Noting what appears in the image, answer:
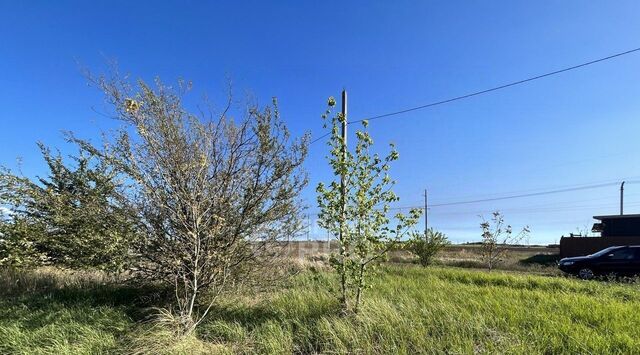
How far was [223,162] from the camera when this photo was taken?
795 cm

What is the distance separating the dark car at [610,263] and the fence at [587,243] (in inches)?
433

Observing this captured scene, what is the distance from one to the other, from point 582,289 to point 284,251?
21.9ft

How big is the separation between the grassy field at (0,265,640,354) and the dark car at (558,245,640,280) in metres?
9.61

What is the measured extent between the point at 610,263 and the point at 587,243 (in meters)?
11.6

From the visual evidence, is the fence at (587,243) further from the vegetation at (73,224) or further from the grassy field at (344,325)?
the vegetation at (73,224)

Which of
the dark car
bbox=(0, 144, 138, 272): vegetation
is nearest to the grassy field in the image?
bbox=(0, 144, 138, 272): vegetation

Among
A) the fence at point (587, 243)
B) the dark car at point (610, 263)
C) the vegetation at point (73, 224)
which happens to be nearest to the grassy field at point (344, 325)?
the vegetation at point (73, 224)

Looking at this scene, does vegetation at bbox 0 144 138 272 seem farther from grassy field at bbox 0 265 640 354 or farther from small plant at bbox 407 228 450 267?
small plant at bbox 407 228 450 267

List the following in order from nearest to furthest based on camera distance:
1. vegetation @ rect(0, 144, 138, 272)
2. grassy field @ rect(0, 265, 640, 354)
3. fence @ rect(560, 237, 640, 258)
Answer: grassy field @ rect(0, 265, 640, 354)
vegetation @ rect(0, 144, 138, 272)
fence @ rect(560, 237, 640, 258)

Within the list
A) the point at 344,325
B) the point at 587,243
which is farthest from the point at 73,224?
the point at 587,243

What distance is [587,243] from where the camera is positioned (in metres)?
28.0

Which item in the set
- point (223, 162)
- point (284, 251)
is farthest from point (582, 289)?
point (223, 162)

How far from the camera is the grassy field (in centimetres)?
536

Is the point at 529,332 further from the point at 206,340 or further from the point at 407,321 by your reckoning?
the point at 206,340
